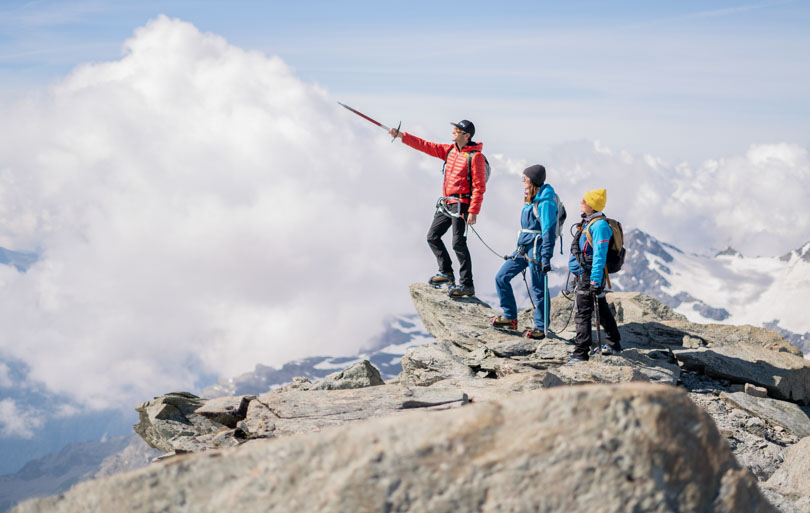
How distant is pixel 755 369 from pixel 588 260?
646 centimetres

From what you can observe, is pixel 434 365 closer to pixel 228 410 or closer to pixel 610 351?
pixel 610 351

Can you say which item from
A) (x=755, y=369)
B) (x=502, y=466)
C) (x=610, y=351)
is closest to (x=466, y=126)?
(x=610, y=351)

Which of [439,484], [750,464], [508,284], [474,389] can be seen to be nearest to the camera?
[439,484]

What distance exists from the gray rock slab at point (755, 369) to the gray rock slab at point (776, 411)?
86 cm

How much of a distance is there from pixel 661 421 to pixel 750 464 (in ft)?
30.9

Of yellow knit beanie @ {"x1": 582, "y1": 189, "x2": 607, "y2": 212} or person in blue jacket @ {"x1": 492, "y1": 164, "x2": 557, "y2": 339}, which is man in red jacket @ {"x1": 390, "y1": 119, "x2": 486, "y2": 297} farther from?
yellow knit beanie @ {"x1": 582, "y1": 189, "x2": 607, "y2": 212}

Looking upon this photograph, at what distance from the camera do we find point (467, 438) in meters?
5.46

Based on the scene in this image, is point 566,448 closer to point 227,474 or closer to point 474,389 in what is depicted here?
point 227,474

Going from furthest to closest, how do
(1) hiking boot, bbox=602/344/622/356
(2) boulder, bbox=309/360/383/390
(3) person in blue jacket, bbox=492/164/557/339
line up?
(3) person in blue jacket, bbox=492/164/557/339
(1) hiking boot, bbox=602/344/622/356
(2) boulder, bbox=309/360/383/390

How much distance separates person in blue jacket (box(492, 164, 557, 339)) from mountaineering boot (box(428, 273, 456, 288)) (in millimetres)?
2201

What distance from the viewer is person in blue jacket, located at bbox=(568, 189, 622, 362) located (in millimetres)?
14477

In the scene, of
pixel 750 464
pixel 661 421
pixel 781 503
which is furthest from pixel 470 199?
pixel 661 421

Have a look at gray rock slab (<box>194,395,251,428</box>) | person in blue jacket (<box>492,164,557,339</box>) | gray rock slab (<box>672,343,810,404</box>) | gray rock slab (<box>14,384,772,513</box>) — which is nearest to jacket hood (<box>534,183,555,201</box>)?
person in blue jacket (<box>492,164,557,339</box>)

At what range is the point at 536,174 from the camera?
1644 centimetres
